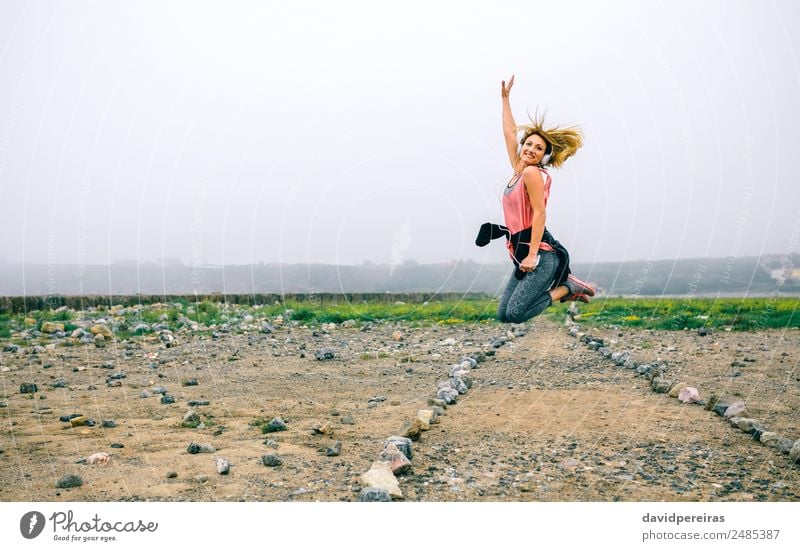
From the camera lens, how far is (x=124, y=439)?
13.9 feet

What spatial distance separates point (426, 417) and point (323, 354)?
2.87 meters

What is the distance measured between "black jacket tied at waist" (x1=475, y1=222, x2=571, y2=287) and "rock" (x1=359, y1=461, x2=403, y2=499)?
5.05ft

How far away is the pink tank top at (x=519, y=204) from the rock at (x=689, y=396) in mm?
2113

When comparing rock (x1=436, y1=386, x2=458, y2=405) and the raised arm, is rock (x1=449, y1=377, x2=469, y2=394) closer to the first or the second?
rock (x1=436, y1=386, x2=458, y2=405)

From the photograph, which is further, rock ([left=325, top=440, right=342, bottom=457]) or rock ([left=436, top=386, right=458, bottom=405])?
rock ([left=436, top=386, right=458, bottom=405])

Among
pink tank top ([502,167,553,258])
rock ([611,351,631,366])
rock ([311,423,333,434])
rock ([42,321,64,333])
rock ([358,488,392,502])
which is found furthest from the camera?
rock ([42,321,64,333])

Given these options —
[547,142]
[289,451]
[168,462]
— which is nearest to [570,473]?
[289,451]

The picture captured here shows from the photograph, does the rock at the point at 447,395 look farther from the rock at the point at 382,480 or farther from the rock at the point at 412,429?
the rock at the point at 382,480

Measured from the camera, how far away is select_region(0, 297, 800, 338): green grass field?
9.42 meters

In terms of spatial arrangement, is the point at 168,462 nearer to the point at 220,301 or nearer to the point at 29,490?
the point at 29,490

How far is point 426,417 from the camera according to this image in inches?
179

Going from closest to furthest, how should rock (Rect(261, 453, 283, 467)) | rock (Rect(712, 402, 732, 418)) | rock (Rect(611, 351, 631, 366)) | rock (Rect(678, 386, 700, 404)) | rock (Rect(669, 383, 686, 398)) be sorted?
Answer: rock (Rect(261, 453, 283, 467)), rock (Rect(712, 402, 732, 418)), rock (Rect(678, 386, 700, 404)), rock (Rect(669, 383, 686, 398)), rock (Rect(611, 351, 631, 366))

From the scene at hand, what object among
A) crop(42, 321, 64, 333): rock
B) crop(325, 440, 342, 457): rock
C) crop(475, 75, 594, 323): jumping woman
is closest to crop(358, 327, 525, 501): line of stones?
crop(325, 440, 342, 457): rock

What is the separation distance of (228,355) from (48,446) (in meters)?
3.10
